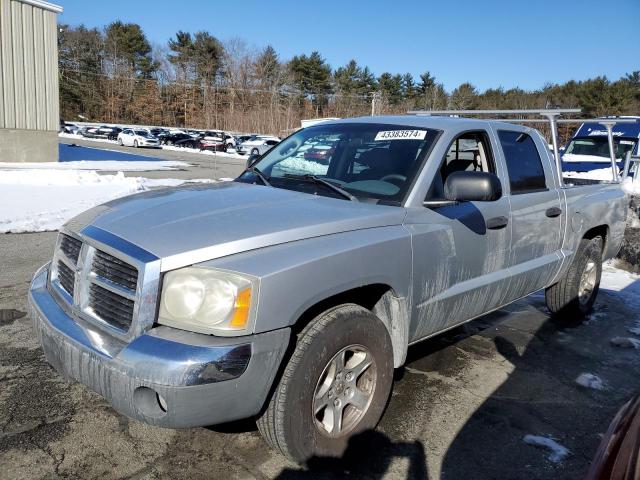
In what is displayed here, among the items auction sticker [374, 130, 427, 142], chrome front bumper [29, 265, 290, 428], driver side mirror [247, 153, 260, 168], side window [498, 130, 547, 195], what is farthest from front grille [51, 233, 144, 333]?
side window [498, 130, 547, 195]

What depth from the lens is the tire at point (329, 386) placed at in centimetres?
248

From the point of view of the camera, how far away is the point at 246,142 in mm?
43156

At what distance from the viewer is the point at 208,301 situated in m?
2.32

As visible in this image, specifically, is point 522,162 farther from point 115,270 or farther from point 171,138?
point 171,138

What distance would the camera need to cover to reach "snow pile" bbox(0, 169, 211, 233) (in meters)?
8.71

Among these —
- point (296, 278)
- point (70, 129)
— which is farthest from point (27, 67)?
point (70, 129)

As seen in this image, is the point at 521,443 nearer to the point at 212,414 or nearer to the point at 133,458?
the point at 212,414

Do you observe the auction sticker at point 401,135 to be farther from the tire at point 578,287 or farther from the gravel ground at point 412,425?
the tire at point 578,287

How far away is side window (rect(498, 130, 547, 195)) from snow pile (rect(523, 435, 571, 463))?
1.75 meters

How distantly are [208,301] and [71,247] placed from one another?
40.8 inches

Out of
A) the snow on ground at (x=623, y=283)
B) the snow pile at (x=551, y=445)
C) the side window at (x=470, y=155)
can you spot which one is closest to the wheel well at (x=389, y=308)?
the snow pile at (x=551, y=445)

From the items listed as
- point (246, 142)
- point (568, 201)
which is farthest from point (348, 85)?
point (568, 201)

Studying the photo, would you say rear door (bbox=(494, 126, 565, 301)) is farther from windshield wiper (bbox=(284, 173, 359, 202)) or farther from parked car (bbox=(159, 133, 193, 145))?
parked car (bbox=(159, 133, 193, 145))

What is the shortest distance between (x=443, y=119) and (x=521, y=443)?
227cm
